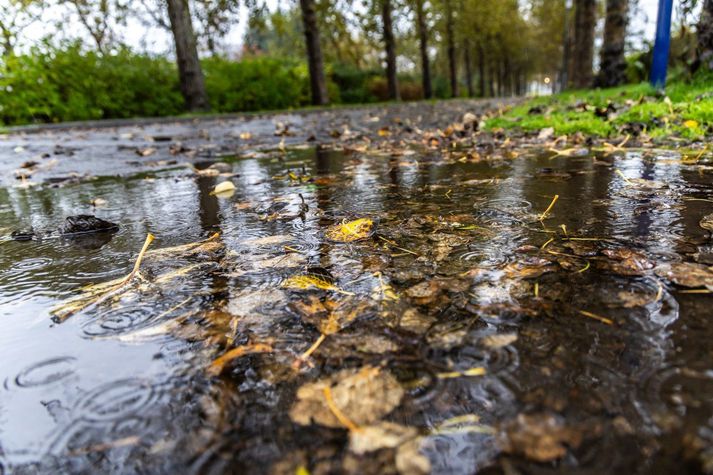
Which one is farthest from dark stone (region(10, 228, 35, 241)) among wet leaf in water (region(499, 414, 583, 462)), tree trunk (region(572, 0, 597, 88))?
tree trunk (region(572, 0, 597, 88))

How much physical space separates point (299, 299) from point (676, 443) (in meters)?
0.80

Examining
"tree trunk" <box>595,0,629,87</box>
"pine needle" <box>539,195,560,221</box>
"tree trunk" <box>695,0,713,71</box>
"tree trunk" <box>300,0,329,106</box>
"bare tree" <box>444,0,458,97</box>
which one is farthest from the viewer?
"bare tree" <box>444,0,458,97</box>

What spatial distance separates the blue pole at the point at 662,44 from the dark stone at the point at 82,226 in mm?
8192

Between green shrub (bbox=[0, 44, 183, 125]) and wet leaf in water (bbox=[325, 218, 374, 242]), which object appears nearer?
wet leaf in water (bbox=[325, 218, 374, 242])

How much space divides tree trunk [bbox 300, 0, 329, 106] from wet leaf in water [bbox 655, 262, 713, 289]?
1631 centimetres

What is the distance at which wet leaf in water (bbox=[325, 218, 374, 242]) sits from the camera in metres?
1.66

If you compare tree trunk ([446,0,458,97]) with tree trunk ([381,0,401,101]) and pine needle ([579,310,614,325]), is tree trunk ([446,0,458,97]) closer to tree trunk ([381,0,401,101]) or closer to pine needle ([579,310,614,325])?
tree trunk ([381,0,401,101])

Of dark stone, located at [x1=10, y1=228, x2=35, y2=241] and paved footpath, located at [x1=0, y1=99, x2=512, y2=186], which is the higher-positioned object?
paved footpath, located at [x1=0, y1=99, x2=512, y2=186]

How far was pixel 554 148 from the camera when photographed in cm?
405

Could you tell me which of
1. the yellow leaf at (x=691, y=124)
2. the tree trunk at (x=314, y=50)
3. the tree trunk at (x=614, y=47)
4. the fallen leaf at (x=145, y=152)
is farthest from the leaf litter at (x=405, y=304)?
the tree trunk at (x=314, y=50)

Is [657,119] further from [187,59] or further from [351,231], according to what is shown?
[187,59]

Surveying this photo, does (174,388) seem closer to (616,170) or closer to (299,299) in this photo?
(299,299)

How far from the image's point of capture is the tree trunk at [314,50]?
635 inches

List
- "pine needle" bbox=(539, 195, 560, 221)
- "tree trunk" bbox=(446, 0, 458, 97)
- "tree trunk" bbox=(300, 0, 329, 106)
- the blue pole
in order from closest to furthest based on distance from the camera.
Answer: "pine needle" bbox=(539, 195, 560, 221), the blue pole, "tree trunk" bbox=(300, 0, 329, 106), "tree trunk" bbox=(446, 0, 458, 97)
